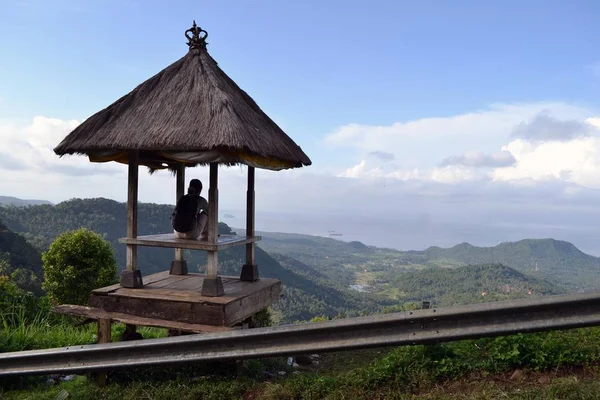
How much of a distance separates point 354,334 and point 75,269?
8.95 meters

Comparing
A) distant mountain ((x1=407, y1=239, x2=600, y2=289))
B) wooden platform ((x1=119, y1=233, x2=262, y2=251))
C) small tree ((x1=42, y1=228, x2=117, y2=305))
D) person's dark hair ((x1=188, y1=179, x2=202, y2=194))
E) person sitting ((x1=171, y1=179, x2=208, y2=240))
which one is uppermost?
person's dark hair ((x1=188, y1=179, x2=202, y2=194))

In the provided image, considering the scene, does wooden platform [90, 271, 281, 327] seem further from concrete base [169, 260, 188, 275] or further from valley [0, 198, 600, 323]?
valley [0, 198, 600, 323]

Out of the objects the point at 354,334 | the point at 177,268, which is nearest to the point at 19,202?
the point at 177,268

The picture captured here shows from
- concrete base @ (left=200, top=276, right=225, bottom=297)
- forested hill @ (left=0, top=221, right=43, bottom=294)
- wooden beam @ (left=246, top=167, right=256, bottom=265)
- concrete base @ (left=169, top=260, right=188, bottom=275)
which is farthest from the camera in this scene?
forested hill @ (left=0, top=221, right=43, bottom=294)

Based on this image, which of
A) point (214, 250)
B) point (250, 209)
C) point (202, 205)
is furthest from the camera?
point (250, 209)

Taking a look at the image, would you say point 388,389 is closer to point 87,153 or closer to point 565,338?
point 565,338

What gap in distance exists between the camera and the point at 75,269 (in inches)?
420

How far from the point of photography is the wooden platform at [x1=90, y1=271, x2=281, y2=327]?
5.09m

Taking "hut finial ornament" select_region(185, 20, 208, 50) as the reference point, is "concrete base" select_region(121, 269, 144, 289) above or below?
below

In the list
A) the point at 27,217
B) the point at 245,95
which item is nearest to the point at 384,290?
the point at 27,217

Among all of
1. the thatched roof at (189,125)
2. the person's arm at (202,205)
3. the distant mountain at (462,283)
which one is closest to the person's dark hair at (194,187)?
the person's arm at (202,205)

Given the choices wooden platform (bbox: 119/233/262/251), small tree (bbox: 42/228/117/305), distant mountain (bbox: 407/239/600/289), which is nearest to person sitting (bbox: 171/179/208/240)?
wooden platform (bbox: 119/233/262/251)

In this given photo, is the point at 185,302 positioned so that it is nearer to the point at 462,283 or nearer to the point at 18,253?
the point at 18,253

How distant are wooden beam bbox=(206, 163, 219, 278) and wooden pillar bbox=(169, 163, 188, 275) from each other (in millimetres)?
1566
